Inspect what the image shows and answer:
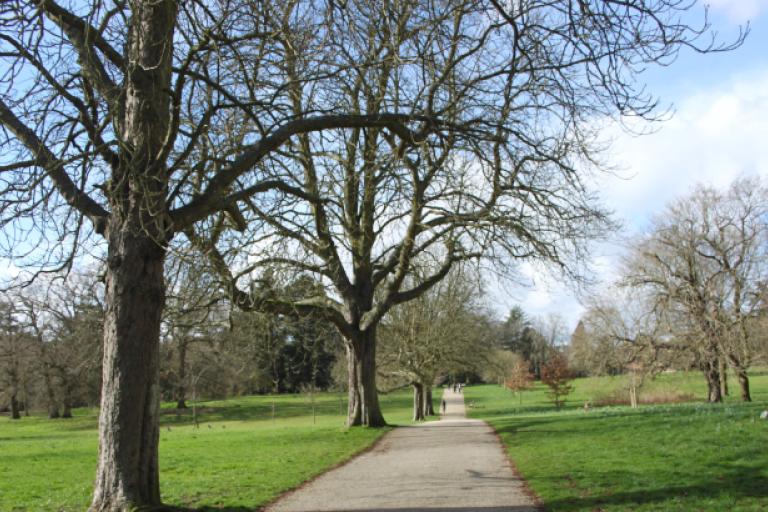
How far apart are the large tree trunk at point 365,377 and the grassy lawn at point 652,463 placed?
194 inches

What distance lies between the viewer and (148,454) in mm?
7363

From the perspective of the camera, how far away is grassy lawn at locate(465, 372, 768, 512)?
7.71 metres

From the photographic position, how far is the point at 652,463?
10188 mm

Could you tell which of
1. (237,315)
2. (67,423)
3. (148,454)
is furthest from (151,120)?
(67,423)

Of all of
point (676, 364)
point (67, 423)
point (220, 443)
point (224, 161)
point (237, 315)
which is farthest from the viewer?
point (67, 423)

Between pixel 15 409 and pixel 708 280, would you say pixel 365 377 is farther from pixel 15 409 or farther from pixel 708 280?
pixel 15 409

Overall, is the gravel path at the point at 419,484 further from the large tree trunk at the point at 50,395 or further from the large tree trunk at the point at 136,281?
the large tree trunk at the point at 50,395

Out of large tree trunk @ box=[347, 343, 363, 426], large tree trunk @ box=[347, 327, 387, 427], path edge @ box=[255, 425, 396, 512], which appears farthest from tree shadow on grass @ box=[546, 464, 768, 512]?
large tree trunk @ box=[347, 343, 363, 426]

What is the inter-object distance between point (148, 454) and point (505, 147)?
6.34m

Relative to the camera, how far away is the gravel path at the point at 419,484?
8336 millimetres

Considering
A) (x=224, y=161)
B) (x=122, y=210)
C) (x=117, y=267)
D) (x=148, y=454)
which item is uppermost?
(x=224, y=161)

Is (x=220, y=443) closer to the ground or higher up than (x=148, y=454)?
closer to the ground

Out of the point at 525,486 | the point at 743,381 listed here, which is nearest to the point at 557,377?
the point at 743,381

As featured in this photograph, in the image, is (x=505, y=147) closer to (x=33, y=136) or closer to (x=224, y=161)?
(x=224, y=161)
